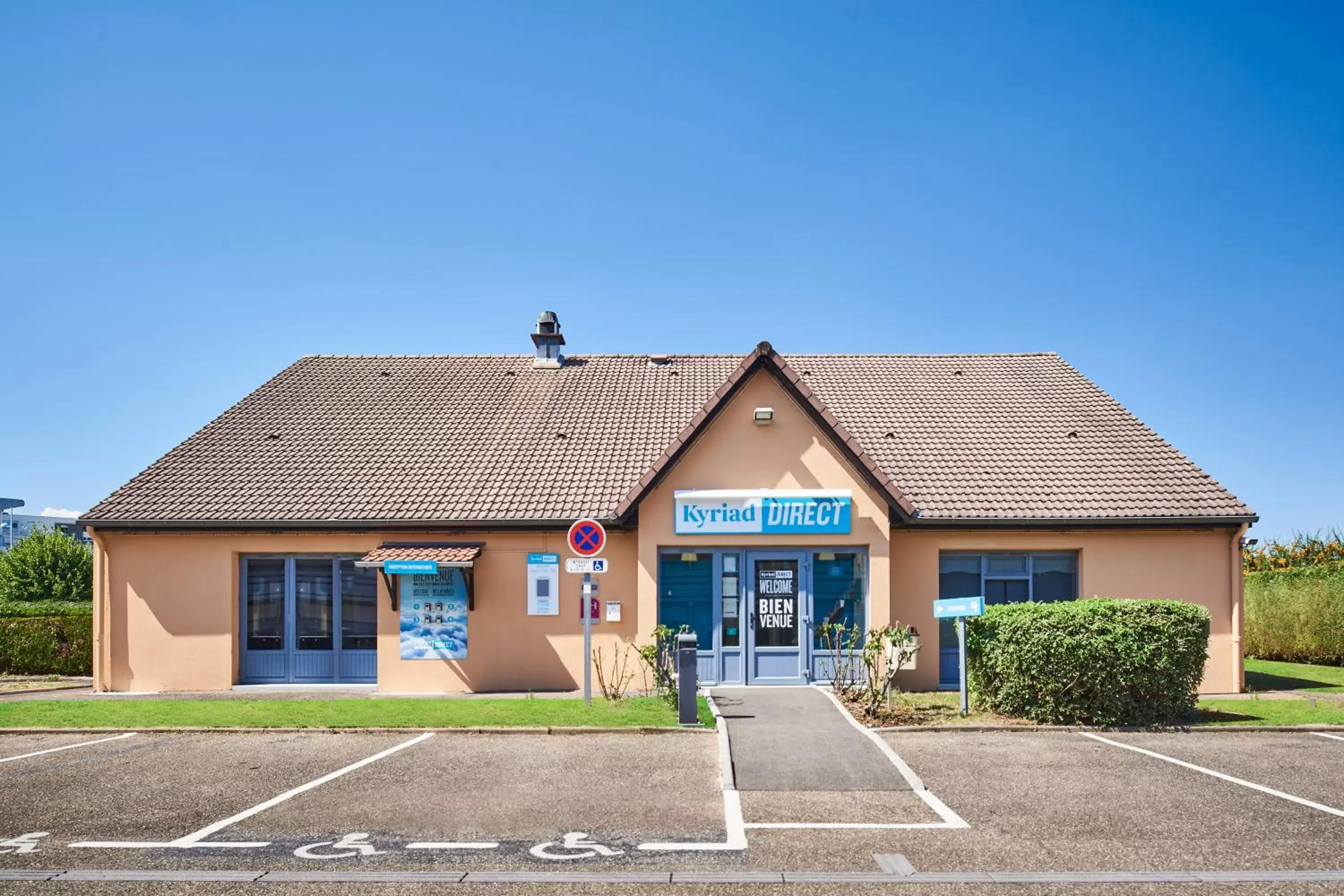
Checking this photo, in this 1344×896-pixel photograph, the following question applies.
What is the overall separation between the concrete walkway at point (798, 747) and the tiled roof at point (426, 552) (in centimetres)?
479

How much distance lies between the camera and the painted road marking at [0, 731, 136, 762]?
11008mm

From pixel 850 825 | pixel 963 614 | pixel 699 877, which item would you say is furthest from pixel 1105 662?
pixel 699 877

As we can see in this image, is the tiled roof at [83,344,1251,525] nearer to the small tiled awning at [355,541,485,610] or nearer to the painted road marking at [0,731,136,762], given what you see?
the small tiled awning at [355,541,485,610]

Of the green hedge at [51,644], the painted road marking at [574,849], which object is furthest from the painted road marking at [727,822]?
the green hedge at [51,644]

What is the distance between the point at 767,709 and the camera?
1336cm

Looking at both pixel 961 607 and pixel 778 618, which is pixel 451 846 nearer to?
pixel 961 607

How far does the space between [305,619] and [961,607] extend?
11362 mm

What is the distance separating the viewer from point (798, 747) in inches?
435

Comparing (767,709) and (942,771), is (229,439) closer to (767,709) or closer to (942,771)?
(767,709)

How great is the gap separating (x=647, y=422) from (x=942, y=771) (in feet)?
35.4

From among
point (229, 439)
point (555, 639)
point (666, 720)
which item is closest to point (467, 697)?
point (555, 639)

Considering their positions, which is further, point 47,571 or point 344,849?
point 47,571

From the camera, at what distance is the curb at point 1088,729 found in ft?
39.9

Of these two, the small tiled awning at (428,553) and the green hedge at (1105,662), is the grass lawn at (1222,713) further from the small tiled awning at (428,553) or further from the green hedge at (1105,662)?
the small tiled awning at (428,553)
